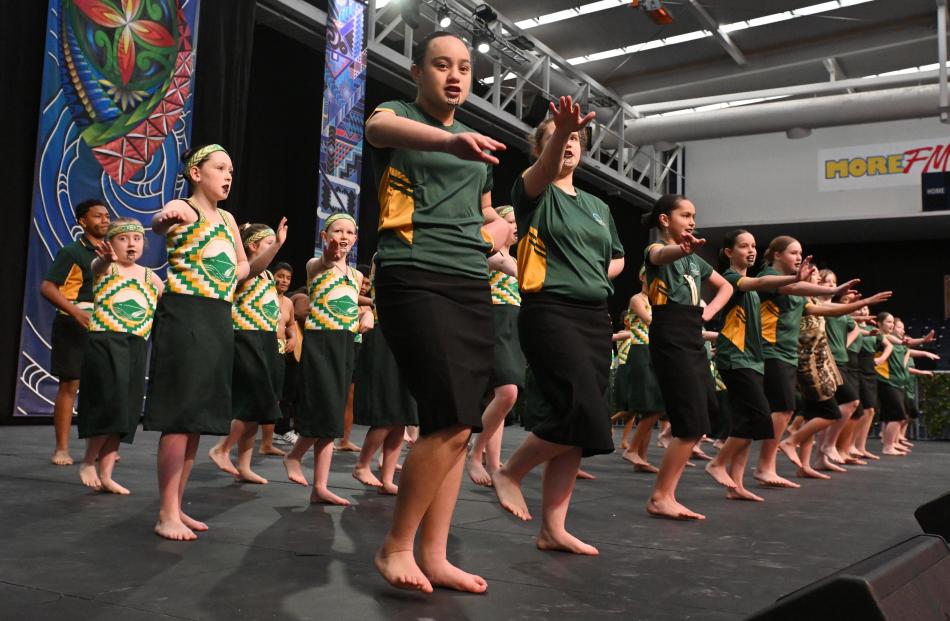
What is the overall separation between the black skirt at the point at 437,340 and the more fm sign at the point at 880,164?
49.6 feet

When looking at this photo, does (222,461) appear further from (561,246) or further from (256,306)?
(561,246)

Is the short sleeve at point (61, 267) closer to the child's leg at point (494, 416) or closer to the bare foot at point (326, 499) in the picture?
the bare foot at point (326, 499)

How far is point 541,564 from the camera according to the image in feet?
7.55

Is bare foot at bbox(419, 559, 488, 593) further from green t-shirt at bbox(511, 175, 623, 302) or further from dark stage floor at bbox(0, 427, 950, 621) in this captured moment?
green t-shirt at bbox(511, 175, 623, 302)

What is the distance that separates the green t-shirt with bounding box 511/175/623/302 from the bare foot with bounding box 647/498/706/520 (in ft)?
3.44

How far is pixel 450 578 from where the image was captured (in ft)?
6.48

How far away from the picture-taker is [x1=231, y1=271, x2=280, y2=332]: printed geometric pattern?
401cm

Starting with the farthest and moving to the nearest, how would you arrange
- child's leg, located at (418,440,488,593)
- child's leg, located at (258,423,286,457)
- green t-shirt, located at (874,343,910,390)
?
green t-shirt, located at (874,343,910,390)
child's leg, located at (258,423,286,457)
child's leg, located at (418,440,488,593)

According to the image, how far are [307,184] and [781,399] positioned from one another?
21.5 ft

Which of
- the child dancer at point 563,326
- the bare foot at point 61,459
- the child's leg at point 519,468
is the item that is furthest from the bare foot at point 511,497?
the bare foot at point 61,459

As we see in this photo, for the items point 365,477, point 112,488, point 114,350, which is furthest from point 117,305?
point 365,477

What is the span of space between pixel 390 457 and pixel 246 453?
0.74 meters

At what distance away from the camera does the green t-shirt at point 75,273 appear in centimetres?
471

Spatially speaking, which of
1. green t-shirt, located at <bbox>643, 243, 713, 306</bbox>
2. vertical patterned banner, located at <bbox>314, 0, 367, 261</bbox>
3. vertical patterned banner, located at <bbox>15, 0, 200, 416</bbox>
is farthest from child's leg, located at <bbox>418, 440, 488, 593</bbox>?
vertical patterned banner, located at <bbox>314, 0, 367, 261</bbox>
